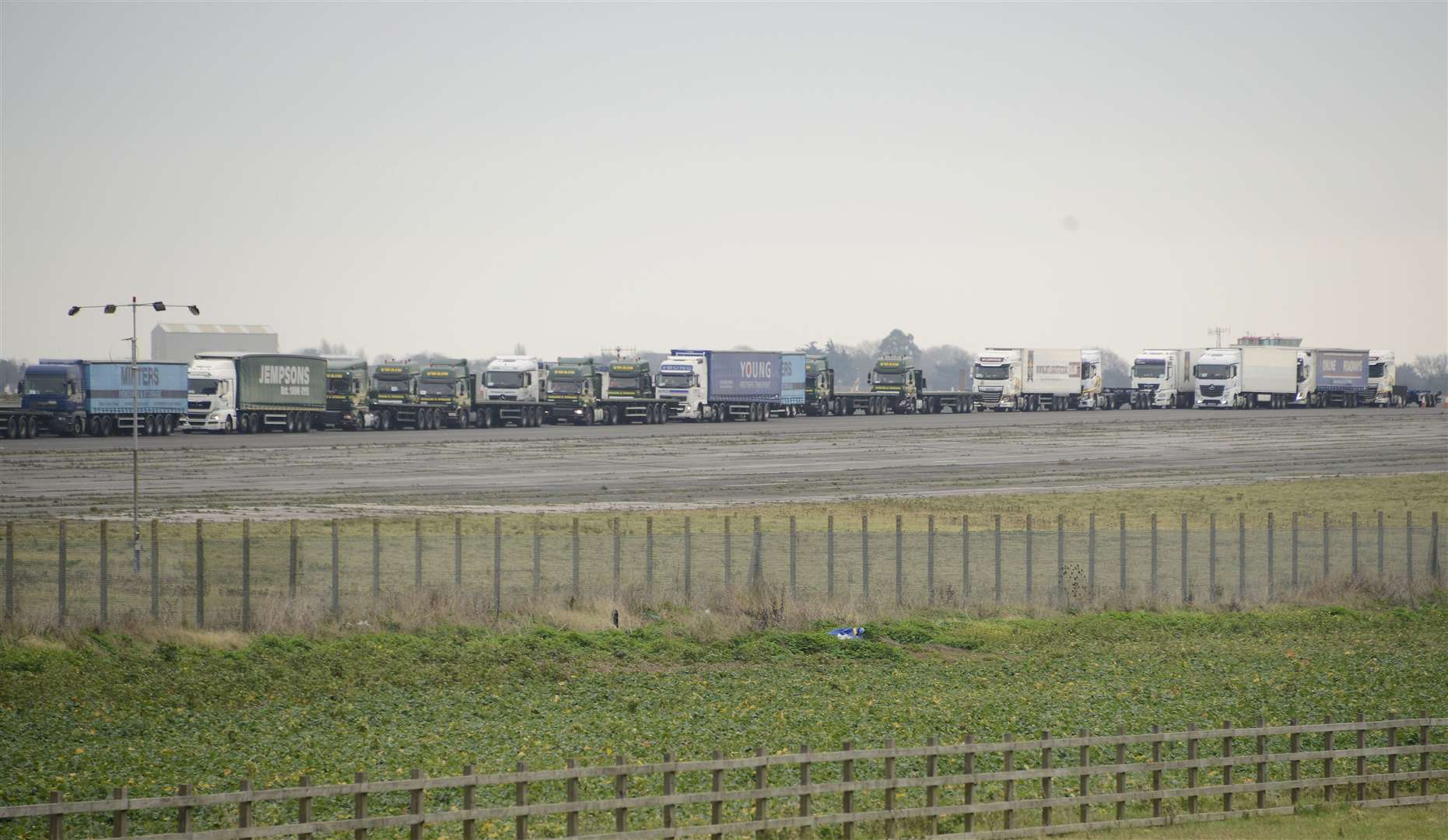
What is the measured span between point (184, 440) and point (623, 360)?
33.1 m

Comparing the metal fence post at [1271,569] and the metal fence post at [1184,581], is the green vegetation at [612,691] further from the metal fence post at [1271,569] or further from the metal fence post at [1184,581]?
the metal fence post at [1271,569]

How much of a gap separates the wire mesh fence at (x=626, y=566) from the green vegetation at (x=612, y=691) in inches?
52.4

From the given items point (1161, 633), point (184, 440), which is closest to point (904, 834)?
point (1161, 633)

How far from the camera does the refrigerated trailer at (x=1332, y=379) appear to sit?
461 feet

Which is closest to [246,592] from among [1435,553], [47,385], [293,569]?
[293,569]

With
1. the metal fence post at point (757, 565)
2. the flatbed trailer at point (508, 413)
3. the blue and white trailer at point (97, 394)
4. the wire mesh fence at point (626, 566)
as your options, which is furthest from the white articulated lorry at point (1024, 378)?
the metal fence post at point (757, 565)

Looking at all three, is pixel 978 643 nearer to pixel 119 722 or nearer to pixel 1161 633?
pixel 1161 633

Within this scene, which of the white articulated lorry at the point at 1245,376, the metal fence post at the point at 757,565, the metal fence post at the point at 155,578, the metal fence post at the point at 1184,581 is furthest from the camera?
the white articulated lorry at the point at 1245,376

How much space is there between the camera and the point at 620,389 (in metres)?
106

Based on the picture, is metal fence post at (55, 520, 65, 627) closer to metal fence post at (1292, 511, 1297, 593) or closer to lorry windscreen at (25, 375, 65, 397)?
metal fence post at (1292, 511, 1297, 593)

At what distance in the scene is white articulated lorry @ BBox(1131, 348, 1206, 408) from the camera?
137 meters

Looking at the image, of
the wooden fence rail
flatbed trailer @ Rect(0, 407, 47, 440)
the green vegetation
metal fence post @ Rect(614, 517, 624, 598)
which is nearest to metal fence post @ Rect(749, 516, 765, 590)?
the green vegetation

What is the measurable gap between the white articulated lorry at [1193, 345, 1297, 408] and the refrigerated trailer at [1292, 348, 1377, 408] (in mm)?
2168

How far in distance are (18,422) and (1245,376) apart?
95.1 m
